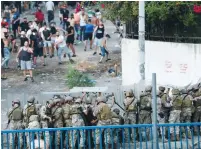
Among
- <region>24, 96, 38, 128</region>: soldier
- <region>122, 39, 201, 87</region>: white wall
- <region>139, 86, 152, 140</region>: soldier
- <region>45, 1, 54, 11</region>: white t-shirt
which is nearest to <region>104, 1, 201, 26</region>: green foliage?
<region>122, 39, 201, 87</region>: white wall

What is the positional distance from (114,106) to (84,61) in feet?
24.5

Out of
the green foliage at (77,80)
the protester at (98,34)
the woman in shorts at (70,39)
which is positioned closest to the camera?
the green foliage at (77,80)

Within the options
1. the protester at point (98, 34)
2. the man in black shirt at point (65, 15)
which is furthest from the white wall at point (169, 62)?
the man in black shirt at point (65, 15)

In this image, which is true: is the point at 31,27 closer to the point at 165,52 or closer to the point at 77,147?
the point at 165,52

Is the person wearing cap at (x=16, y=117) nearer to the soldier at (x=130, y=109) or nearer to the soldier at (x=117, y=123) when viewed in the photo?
the soldier at (x=117, y=123)

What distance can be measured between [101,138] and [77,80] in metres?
→ 7.16

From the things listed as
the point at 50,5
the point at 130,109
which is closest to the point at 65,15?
the point at 50,5

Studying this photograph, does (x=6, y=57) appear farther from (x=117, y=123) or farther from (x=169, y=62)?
(x=117, y=123)

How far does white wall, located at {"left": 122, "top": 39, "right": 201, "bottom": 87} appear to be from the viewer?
64.0ft

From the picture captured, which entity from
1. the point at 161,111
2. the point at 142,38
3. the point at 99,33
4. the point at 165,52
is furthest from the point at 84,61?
the point at 161,111

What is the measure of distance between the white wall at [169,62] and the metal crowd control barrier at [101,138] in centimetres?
534

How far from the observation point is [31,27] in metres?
24.9

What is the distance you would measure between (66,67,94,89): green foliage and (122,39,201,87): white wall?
40.5 inches

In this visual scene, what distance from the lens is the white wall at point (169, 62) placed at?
64.0 feet
